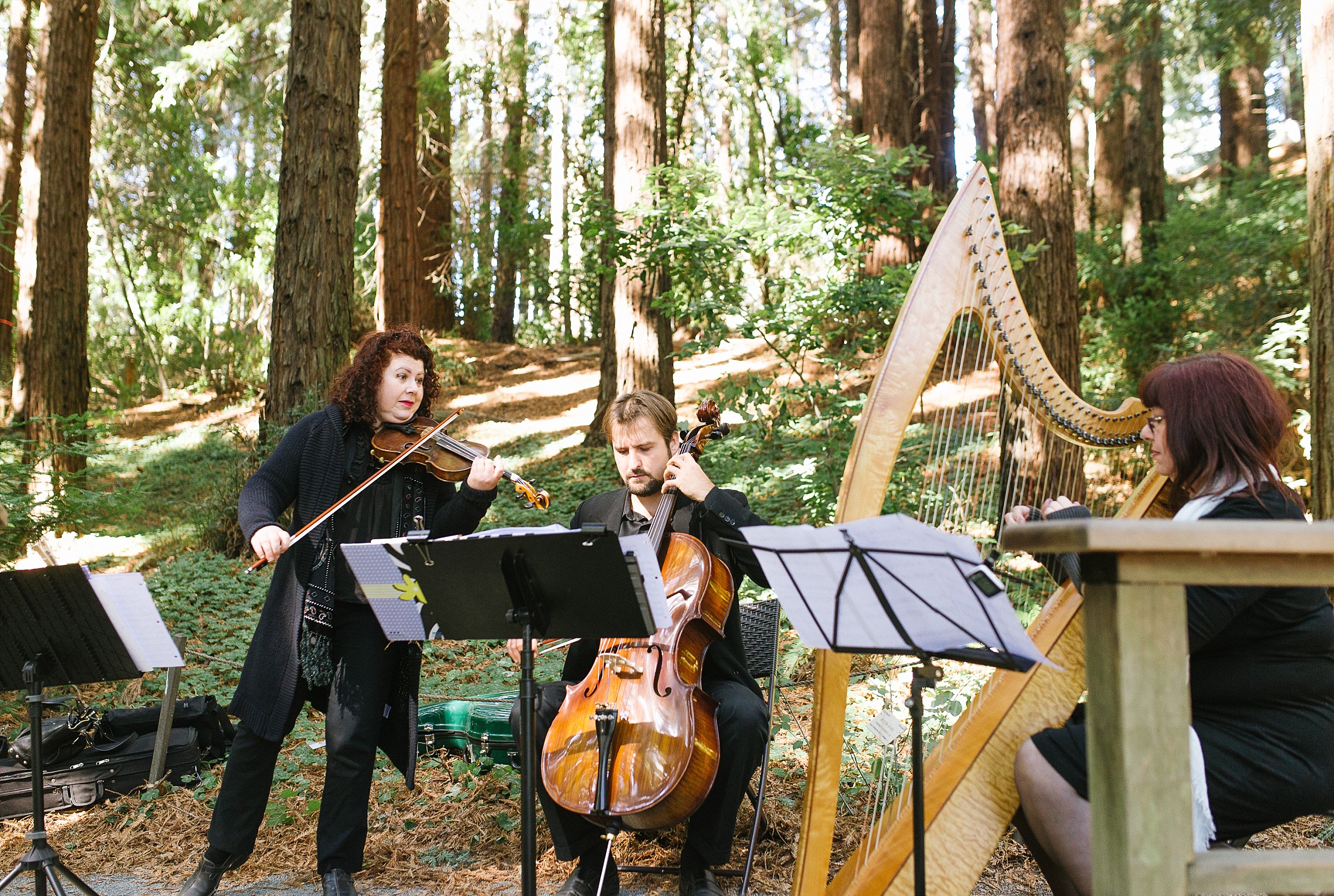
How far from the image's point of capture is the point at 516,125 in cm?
1439

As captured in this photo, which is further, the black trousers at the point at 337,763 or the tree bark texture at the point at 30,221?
the tree bark texture at the point at 30,221

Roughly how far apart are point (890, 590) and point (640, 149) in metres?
6.03

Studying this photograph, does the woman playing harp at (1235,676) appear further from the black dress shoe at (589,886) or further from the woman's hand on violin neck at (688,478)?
the black dress shoe at (589,886)

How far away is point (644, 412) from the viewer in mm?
3500

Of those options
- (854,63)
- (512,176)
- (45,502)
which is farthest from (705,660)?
(512,176)

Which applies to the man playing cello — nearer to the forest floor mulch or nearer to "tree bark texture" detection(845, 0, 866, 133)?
the forest floor mulch

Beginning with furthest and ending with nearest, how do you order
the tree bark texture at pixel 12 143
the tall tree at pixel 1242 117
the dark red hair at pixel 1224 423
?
the tall tree at pixel 1242 117 → the tree bark texture at pixel 12 143 → the dark red hair at pixel 1224 423

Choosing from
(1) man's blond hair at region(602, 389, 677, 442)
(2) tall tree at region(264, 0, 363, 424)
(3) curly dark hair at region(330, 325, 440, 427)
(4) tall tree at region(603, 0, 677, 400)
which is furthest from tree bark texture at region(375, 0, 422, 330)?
(1) man's blond hair at region(602, 389, 677, 442)

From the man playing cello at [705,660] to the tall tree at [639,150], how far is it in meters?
4.02

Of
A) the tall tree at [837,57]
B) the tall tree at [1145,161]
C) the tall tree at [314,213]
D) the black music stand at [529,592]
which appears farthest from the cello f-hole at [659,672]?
the tall tree at [837,57]

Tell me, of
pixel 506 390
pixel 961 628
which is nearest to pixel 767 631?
pixel 961 628

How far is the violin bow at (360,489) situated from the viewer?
3.27m

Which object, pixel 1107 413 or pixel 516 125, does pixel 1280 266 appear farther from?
pixel 516 125

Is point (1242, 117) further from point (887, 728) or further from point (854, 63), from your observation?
point (887, 728)
